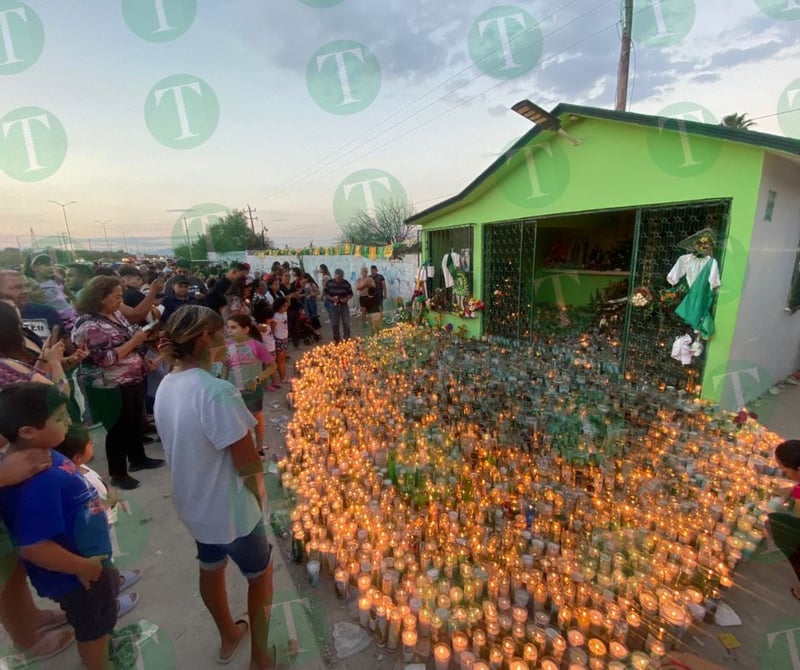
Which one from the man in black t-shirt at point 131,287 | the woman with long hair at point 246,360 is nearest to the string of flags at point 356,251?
the man in black t-shirt at point 131,287

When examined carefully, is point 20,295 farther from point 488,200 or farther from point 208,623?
point 488,200

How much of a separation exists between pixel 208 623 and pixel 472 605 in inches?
59.6

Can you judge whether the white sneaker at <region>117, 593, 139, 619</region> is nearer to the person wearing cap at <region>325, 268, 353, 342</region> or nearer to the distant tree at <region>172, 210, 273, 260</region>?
the person wearing cap at <region>325, 268, 353, 342</region>

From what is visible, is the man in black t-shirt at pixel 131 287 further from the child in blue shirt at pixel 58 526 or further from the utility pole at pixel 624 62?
the utility pole at pixel 624 62

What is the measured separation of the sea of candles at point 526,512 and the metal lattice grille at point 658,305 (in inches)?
18.6

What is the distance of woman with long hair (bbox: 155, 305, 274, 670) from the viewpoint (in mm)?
1481

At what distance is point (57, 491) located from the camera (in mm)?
1491

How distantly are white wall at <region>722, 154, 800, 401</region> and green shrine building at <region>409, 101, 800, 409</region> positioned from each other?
3cm

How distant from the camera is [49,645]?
6.48 ft

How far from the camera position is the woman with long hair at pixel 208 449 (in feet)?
4.86

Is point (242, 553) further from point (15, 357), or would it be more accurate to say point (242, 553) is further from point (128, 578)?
point (15, 357)

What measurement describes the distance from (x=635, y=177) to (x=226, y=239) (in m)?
43.7

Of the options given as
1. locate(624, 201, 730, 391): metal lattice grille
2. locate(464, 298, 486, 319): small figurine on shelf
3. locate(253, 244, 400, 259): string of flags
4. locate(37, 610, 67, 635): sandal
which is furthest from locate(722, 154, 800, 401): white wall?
locate(253, 244, 400, 259): string of flags

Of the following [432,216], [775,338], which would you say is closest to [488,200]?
[432,216]
